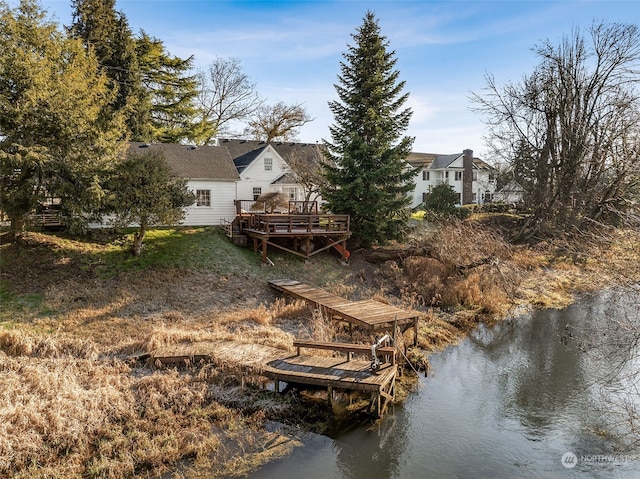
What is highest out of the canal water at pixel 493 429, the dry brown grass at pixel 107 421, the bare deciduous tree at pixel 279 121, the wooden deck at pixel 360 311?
the bare deciduous tree at pixel 279 121

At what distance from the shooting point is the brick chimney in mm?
44781

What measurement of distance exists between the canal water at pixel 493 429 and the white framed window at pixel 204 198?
15937 mm

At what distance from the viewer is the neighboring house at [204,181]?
23.1 m

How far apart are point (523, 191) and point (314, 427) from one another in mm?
27834

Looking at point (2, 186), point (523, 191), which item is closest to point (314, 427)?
point (2, 186)

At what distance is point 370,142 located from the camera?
67.9 ft

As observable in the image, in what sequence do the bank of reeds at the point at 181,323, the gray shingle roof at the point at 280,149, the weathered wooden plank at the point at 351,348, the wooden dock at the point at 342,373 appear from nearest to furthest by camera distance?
the bank of reeds at the point at 181,323 → the wooden dock at the point at 342,373 → the weathered wooden plank at the point at 351,348 → the gray shingle roof at the point at 280,149

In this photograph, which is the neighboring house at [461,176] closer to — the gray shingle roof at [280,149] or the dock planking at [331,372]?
the gray shingle roof at [280,149]

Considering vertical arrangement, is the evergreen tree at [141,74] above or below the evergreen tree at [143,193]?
above

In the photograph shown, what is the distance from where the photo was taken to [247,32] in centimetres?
1496

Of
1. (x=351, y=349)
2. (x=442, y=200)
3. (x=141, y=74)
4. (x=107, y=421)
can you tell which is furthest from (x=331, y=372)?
(x=141, y=74)

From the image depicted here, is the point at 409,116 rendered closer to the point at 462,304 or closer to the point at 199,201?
the point at 462,304

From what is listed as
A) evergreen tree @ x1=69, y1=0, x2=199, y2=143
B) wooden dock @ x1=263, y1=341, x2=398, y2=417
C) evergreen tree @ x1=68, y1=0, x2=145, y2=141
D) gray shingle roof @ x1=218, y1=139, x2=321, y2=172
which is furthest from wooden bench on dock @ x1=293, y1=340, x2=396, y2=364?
evergreen tree @ x1=68, y1=0, x2=145, y2=141

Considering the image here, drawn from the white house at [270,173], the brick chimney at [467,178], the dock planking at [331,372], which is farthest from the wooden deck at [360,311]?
the brick chimney at [467,178]
